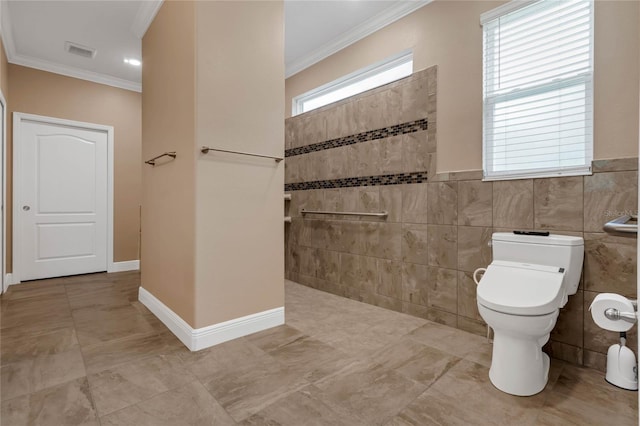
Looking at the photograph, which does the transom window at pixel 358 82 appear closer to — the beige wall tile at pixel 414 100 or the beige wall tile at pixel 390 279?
the beige wall tile at pixel 414 100

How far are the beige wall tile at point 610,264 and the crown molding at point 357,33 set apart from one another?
2100 millimetres

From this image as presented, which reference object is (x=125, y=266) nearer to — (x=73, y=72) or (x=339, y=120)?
(x=73, y=72)

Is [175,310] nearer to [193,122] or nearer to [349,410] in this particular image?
[193,122]

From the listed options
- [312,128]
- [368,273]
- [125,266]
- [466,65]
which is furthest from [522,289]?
[125,266]

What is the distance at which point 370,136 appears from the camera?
116 inches

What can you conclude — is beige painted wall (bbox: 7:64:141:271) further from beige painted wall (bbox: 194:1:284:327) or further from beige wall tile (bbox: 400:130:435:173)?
beige wall tile (bbox: 400:130:435:173)

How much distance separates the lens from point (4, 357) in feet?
6.13

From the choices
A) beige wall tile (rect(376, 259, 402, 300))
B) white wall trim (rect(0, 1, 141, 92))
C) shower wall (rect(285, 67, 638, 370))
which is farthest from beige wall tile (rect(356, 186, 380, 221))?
white wall trim (rect(0, 1, 141, 92))

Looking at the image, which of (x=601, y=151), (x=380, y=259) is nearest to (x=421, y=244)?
(x=380, y=259)

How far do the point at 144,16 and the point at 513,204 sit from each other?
10.7 feet

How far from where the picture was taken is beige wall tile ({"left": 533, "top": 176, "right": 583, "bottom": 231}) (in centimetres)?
185

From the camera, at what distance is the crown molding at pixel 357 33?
2.68 m

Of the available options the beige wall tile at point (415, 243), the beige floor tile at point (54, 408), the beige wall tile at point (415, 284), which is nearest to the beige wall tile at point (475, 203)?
the beige wall tile at point (415, 243)

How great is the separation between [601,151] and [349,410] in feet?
6.30
